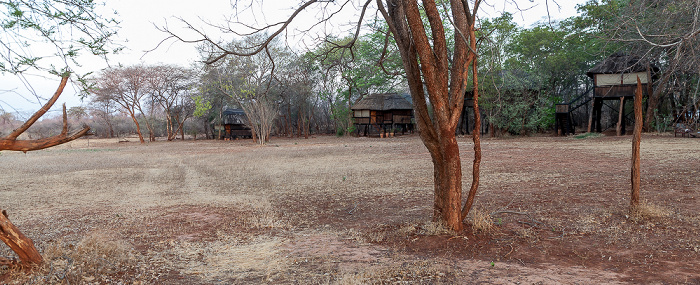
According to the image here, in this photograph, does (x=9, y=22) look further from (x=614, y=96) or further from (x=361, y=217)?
(x=614, y=96)

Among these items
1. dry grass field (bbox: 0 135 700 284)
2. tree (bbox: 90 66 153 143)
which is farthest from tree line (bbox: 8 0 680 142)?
dry grass field (bbox: 0 135 700 284)

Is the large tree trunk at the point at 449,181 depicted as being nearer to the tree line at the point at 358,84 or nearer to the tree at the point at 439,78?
the tree at the point at 439,78

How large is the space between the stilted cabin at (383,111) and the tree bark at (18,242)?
94.5 feet

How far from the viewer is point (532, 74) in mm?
24609

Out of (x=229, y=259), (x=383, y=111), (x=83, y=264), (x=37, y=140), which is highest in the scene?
(x=383, y=111)

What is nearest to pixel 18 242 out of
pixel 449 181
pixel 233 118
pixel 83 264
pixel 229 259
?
pixel 83 264

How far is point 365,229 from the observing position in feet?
18.9

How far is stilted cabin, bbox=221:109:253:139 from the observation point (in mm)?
35531

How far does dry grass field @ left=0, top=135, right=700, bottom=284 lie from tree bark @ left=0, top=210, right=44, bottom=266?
15 cm

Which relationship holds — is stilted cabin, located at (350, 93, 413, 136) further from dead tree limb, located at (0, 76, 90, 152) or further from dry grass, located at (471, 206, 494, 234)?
dead tree limb, located at (0, 76, 90, 152)

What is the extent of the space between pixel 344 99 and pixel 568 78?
1834 centimetres

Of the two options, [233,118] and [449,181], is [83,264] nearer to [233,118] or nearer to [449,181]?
[449,181]

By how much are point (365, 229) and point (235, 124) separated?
32.1 m

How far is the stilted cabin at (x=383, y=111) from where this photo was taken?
32469 mm
